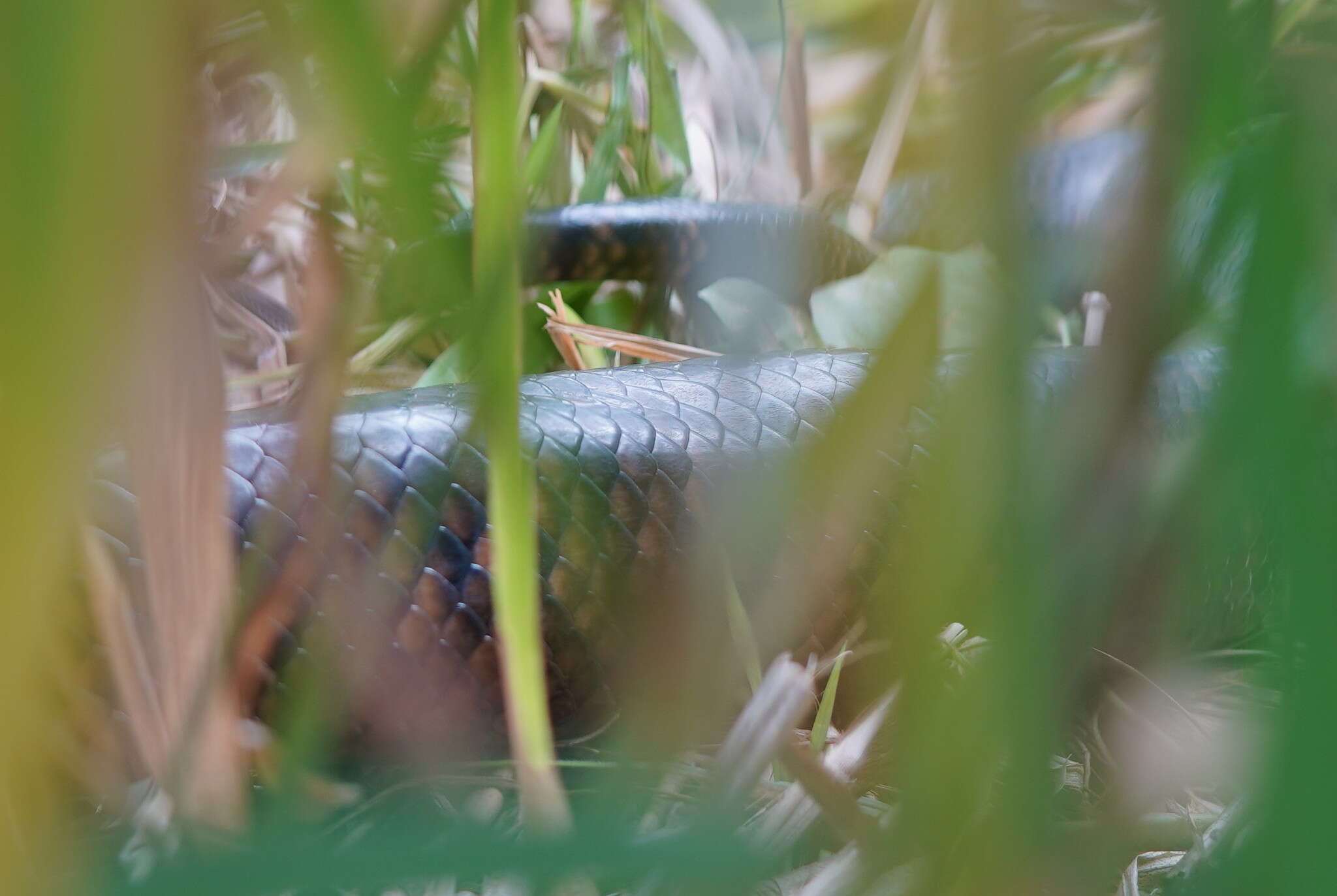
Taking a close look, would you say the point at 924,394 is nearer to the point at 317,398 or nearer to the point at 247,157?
the point at 317,398

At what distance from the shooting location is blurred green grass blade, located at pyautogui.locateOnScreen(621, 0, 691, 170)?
97 cm

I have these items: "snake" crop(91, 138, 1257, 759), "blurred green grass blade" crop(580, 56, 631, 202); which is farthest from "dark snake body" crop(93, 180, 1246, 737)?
"blurred green grass blade" crop(580, 56, 631, 202)

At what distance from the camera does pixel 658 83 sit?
3.82 ft

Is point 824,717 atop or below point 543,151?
below

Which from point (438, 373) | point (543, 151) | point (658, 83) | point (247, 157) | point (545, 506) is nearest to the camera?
point (247, 157)

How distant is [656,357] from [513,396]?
2.13 feet

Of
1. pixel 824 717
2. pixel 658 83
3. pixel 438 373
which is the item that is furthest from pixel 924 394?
pixel 658 83

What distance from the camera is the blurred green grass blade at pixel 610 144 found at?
1.16 m

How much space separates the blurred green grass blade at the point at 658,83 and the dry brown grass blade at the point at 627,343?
11.9 inches

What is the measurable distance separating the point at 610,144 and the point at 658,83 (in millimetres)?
108

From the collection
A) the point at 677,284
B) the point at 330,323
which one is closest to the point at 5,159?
the point at 330,323

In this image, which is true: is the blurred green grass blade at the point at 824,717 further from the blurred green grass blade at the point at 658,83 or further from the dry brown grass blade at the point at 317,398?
the blurred green grass blade at the point at 658,83

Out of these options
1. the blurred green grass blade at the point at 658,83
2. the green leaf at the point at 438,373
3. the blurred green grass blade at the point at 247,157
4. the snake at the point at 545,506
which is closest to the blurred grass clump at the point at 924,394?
the blurred green grass blade at the point at 247,157

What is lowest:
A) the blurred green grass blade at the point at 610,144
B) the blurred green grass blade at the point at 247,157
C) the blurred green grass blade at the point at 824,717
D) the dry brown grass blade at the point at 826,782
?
the blurred green grass blade at the point at 824,717
